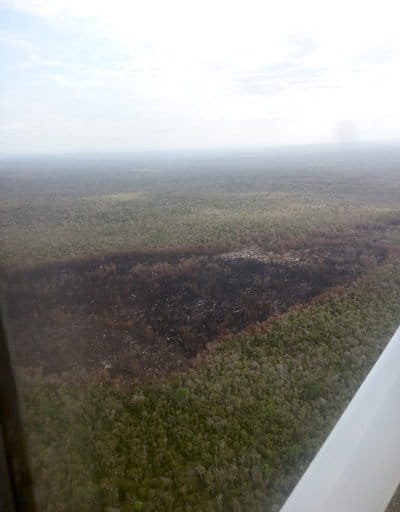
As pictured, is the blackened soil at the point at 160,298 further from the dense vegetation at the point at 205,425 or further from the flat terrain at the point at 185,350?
the dense vegetation at the point at 205,425

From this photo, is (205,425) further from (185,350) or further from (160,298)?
(160,298)

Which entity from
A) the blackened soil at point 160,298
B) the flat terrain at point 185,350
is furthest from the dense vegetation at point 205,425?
the blackened soil at point 160,298

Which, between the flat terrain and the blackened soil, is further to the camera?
the blackened soil

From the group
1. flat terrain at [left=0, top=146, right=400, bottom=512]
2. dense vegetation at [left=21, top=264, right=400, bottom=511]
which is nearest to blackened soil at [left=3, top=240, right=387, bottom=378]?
flat terrain at [left=0, top=146, right=400, bottom=512]

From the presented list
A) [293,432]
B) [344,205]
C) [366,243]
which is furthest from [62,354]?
[344,205]

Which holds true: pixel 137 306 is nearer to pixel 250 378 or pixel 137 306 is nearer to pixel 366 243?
pixel 250 378

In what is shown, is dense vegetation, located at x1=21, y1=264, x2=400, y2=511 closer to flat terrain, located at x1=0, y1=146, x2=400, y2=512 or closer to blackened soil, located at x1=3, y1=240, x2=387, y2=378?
flat terrain, located at x1=0, y1=146, x2=400, y2=512

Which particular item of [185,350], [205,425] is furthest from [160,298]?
[205,425]
